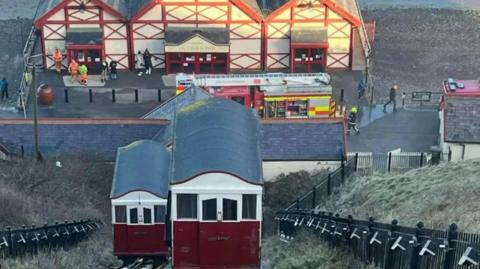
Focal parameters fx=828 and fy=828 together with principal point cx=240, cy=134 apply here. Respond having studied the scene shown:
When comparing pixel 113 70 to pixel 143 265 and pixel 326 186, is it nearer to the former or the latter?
pixel 326 186

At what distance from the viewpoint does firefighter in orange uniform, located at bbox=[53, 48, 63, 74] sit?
138ft

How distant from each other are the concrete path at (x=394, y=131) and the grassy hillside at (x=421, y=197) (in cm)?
588

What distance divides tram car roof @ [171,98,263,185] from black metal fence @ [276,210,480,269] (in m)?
2.14

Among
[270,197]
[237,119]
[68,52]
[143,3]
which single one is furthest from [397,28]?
[237,119]

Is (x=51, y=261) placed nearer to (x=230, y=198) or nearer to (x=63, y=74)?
(x=230, y=198)

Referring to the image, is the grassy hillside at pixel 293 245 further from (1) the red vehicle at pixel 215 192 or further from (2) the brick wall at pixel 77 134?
(2) the brick wall at pixel 77 134

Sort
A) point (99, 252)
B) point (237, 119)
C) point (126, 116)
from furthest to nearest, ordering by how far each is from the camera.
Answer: point (126, 116)
point (99, 252)
point (237, 119)

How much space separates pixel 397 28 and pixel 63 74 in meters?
21.2

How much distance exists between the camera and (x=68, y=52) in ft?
137

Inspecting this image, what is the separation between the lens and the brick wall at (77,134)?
31.6 meters

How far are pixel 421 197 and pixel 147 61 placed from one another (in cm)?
2375

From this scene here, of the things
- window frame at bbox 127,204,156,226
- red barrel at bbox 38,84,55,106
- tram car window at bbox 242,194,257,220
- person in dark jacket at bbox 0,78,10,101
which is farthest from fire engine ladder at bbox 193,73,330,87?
tram car window at bbox 242,194,257,220

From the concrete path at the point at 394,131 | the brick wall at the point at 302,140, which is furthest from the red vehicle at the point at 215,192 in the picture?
the concrete path at the point at 394,131

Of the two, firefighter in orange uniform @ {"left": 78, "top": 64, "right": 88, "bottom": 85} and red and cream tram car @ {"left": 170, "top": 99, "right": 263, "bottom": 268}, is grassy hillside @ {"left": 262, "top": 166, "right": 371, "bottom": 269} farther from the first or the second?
firefighter in orange uniform @ {"left": 78, "top": 64, "right": 88, "bottom": 85}
